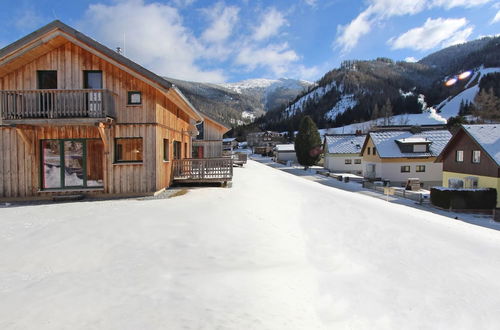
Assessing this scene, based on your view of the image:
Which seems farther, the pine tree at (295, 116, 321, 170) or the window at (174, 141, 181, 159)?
the pine tree at (295, 116, 321, 170)

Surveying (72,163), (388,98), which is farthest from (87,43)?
(388,98)

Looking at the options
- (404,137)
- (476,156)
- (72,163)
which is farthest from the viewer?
(404,137)

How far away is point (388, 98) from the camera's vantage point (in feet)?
471

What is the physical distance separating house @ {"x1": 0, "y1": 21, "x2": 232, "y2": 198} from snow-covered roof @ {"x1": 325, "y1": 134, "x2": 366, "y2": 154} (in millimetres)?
38787

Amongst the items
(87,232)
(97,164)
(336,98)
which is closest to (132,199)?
(97,164)

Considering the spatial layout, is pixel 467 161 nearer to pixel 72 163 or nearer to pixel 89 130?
pixel 89 130

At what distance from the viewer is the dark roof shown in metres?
10.6

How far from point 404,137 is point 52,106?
37.7 meters

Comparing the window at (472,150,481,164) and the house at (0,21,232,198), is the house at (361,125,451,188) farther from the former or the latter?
the house at (0,21,232,198)

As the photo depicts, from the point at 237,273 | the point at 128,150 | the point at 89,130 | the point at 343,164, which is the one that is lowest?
the point at 237,273

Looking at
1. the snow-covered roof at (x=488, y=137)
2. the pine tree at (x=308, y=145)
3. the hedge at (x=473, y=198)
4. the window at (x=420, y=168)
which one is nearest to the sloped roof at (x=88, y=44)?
the hedge at (x=473, y=198)

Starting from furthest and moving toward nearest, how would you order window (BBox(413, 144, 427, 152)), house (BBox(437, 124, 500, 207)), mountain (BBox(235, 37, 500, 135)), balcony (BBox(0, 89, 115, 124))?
mountain (BBox(235, 37, 500, 135)) → window (BBox(413, 144, 427, 152)) → house (BBox(437, 124, 500, 207)) → balcony (BBox(0, 89, 115, 124))

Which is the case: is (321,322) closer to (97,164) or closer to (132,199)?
(132,199)

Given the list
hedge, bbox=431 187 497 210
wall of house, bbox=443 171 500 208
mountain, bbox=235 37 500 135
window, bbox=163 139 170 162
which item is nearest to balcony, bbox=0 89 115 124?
window, bbox=163 139 170 162
